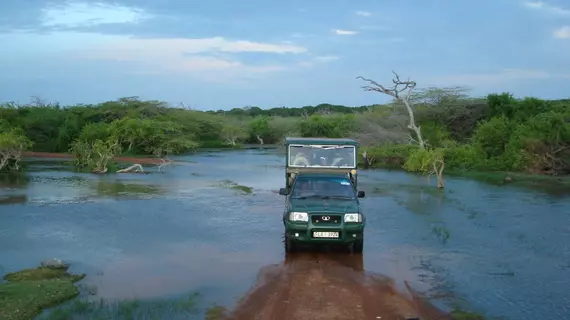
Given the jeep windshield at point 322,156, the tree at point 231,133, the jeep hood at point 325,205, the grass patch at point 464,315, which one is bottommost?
the grass patch at point 464,315

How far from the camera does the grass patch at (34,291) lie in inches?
330

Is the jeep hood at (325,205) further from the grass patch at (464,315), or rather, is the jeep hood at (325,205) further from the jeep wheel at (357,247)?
the grass patch at (464,315)

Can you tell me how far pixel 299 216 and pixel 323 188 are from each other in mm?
1426

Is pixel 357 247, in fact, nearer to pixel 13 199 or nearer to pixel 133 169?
pixel 13 199

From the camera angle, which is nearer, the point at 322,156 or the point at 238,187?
the point at 322,156

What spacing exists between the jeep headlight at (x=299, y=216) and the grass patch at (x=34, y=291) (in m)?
4.05

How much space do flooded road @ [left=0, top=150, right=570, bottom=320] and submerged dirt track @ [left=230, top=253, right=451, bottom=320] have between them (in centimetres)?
3

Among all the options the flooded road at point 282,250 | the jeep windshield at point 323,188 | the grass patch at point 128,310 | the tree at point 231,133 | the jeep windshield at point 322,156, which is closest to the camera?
the grass patch at point 128,310

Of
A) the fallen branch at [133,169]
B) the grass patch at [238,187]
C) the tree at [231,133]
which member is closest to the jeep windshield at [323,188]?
the grass patch at [238,187]

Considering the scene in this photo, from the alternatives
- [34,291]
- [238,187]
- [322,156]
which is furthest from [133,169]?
[34,291]

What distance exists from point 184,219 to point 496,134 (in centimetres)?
2716

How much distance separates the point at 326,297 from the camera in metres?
8.93

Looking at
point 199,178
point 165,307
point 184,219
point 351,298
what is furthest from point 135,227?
point 199,178

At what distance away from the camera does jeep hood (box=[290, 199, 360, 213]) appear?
11672 mm
